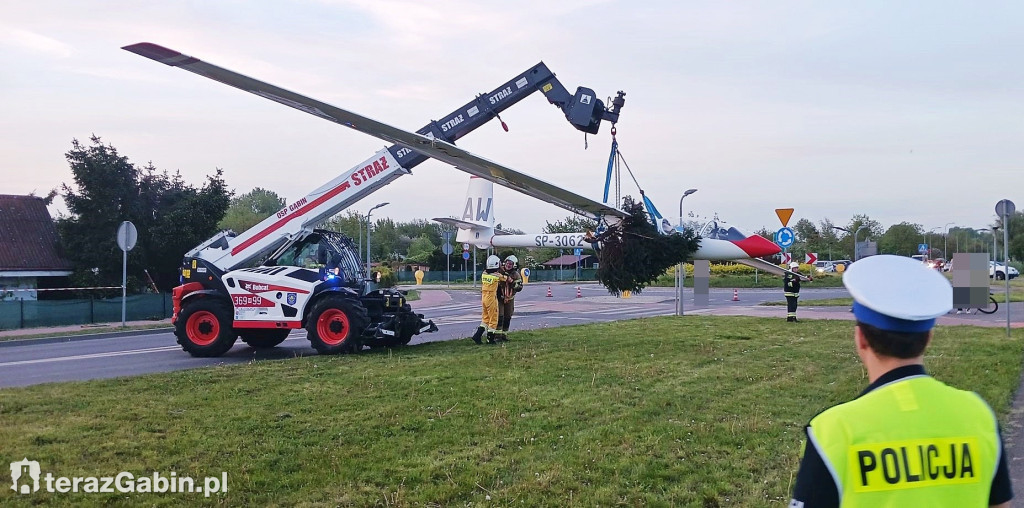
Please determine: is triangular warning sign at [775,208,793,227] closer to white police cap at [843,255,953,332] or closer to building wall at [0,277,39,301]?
white police cap at [843,255,953,332]

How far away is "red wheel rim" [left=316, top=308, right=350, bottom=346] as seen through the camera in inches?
504

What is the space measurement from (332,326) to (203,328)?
8.29 ft

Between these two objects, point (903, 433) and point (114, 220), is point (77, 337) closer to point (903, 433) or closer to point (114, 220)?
point (114, 220)

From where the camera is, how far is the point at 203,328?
13438 millimetres

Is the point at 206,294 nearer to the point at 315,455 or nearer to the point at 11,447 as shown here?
the point at 11,447

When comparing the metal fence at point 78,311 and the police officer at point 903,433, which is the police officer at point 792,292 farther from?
the metal fence at point 78,311

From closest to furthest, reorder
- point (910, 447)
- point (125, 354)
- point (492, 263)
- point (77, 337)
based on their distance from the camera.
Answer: point (910, 447) < point (125, 354) < point (492, 263) < point (77, 337)

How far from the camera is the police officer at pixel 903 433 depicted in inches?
71.7

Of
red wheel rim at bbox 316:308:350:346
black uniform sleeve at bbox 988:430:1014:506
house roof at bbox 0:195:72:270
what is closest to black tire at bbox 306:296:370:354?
red wheel rim at bbox 316:308:350:346

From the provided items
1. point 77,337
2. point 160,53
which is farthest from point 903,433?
point 77,337

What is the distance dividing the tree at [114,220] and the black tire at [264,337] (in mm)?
16426

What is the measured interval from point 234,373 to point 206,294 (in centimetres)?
389

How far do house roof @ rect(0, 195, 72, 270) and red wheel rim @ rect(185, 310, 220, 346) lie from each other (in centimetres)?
2072

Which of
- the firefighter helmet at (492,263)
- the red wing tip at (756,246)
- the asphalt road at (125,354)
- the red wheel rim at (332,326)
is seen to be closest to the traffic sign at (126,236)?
the asphalt road at (125,354)
